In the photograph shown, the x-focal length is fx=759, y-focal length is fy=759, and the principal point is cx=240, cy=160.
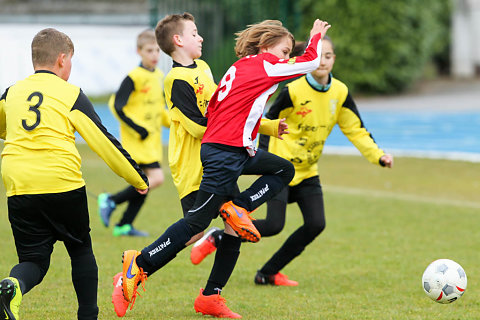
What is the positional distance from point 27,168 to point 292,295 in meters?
2.33

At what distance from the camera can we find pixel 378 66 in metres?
26.0

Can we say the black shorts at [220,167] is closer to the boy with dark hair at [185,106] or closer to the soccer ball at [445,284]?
the boy with dark hair at [185,106]

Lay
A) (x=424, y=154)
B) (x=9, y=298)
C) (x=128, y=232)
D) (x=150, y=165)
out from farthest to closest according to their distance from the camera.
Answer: (x=424, y=154)
(x=150, y=165)
(x=128, y=232)
(x=9, y=298)

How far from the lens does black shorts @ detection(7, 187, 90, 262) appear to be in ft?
13.3

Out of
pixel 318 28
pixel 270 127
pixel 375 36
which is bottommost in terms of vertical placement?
pixel 375 36

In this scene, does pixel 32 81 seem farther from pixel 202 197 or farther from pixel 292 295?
pixel 292 295

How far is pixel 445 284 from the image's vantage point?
4.93 m

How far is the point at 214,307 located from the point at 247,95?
136 centimetres

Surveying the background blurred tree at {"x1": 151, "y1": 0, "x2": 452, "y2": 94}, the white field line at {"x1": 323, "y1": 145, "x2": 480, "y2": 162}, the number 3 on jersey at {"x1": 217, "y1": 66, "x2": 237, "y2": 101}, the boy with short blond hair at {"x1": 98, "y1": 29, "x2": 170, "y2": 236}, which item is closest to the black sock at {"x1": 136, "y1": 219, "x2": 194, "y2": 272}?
the number 3 on jersey at {"x1": 217, "y1": 66, "x2": 237, "y2": 101}

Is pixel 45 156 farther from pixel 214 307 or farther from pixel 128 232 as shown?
pixel 128 232

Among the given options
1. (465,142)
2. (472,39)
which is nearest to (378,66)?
(472,39)

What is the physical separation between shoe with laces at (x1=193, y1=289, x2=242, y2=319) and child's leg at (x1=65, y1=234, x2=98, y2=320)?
0.80m

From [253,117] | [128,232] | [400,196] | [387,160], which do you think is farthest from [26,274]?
[400,196]

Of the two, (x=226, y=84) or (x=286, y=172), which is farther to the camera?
(x=286, y=172)
